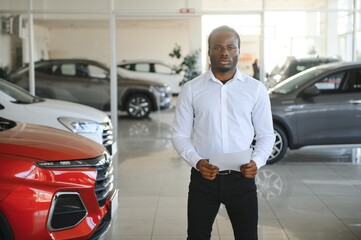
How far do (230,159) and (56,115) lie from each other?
466cm

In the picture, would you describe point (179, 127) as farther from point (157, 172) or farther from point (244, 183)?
point (157, 172)

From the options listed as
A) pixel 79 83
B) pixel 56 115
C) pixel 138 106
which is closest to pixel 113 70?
pixel 79 83

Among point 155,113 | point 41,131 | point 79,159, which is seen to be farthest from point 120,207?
point 155,113

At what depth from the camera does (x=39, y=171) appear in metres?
3.36

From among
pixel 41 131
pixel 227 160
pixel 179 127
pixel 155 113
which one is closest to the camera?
pixel 227 160

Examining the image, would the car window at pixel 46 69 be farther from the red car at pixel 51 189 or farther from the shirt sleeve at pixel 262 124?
the shirt sleeve at pixel 262 124

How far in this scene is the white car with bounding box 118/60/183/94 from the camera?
603 inches

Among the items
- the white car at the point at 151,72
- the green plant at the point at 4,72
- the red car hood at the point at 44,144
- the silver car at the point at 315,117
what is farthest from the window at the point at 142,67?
the red car hood at the point at 44,144

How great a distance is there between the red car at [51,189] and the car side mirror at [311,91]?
4849mm

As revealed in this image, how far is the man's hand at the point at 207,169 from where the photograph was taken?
277 centimetres

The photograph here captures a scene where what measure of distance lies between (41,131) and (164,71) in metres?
12.7

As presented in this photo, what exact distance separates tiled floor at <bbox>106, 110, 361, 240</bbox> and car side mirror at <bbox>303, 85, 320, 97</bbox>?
1133 mm

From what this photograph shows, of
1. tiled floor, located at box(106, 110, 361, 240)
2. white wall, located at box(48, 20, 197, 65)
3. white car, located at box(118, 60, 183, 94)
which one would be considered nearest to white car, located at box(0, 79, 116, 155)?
tiled floor, located at box(106, 110, 361, 240)

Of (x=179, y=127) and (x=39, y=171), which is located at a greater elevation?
(x=179, y=127)
